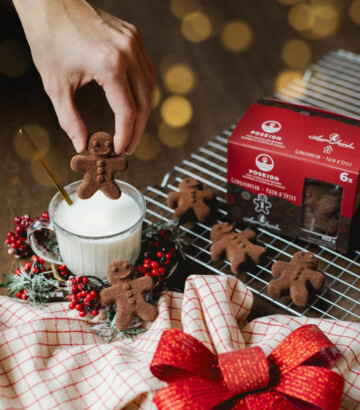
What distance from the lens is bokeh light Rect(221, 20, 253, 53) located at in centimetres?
184

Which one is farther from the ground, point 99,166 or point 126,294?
point 99,166

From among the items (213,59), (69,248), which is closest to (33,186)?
(69,248)

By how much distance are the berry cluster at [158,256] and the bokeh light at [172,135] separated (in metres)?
0.38

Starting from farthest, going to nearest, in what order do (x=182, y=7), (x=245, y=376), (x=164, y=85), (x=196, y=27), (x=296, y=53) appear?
1. (x=182, y=7)
2. (x=196, y=27)
3. (x=296, y=53)
4. (x=164, y=85)
5. (x=245, y=376)

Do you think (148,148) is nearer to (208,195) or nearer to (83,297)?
(208,195)

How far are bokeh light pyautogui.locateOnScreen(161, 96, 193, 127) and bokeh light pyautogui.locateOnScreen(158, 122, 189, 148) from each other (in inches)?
0.8

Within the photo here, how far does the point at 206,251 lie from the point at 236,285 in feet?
0.58

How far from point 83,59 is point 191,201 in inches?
14.9


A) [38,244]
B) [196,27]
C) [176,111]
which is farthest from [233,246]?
[196,27]

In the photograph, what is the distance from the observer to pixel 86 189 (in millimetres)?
1000

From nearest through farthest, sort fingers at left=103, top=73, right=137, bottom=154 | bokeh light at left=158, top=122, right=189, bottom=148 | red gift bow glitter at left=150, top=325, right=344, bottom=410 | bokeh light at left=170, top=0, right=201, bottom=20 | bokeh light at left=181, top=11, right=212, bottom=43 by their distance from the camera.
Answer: red gift bow glitter at left=150, top=325, right=344, bottom=410
fingers at left=103, top=73, right=137, bottom=154
bokeh light at left=158, top=122, right=189, bottom=148
bokeh light at left=181, top=11, right=212, bottom=43
bokeh light at left=170, top=0, right=201, bottom=20

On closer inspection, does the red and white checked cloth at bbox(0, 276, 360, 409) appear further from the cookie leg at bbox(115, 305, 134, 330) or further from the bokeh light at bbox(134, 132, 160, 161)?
the bokeh light at bbox(134, 132, 160, 161)

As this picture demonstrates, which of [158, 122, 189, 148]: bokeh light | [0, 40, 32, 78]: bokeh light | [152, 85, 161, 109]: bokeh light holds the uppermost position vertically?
[0, 40, 32, 78]: bokeh light

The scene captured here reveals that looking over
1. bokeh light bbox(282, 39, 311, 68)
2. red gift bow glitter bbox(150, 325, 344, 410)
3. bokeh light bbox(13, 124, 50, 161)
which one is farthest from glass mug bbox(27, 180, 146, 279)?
bokeh light bbox(282, 39, 311, 68)
